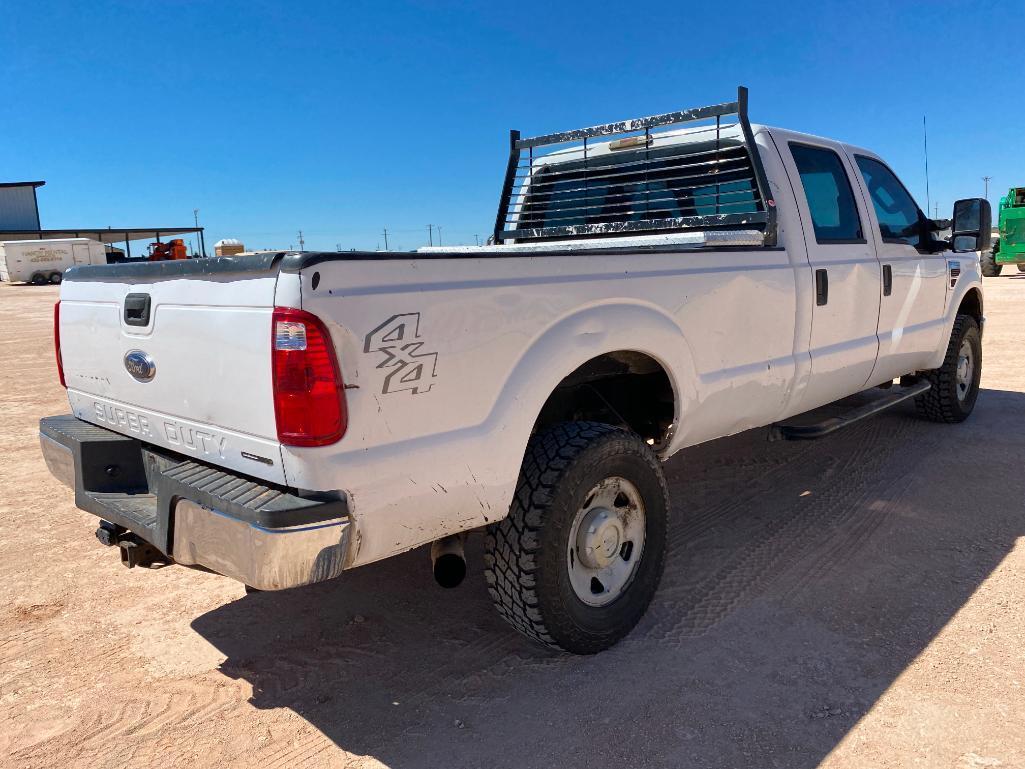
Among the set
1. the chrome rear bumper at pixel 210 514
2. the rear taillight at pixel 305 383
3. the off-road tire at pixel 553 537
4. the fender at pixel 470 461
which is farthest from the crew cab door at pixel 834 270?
the chrome rear bumper at pixel 210 514

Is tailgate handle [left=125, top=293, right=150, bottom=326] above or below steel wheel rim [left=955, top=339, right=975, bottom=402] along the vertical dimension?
above

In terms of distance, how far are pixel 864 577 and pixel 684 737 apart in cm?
155

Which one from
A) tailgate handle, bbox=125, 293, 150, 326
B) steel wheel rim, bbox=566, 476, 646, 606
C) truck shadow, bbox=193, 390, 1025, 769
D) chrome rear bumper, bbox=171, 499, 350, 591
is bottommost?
truck shadow, bbox=193, 390, 1025, 769

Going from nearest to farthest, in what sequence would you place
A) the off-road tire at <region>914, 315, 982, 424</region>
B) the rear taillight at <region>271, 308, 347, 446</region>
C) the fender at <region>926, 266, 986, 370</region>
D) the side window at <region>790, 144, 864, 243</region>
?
the rear taillight at <region>271, 308, 347, 446</region>
the side window at <region>790, 144, 864, 243</region>
the fender at <region>926, 266, 986, 370</region>
the off-road tire at <region>914, 315, 982, 424</region>

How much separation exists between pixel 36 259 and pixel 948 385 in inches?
1733

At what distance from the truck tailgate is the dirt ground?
921mm

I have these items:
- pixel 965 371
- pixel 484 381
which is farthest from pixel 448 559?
pixel 965 371

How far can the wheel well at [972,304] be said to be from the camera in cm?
628

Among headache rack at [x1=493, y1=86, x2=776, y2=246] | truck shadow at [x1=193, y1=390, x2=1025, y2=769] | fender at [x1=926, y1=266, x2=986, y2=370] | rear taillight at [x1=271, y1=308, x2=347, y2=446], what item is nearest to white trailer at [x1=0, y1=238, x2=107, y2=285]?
headache rack at [x1=493, y1=86, x2=776, y2=246]

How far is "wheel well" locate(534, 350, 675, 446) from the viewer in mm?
3232

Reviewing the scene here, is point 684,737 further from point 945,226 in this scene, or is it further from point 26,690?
point 945,226

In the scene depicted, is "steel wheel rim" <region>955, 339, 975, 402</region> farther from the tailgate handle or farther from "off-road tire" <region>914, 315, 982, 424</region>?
the tailgate handle

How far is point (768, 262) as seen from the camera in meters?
3.85

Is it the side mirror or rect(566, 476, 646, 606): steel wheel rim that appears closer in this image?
rect(566, 476, 646, 606): steel wheel rim
